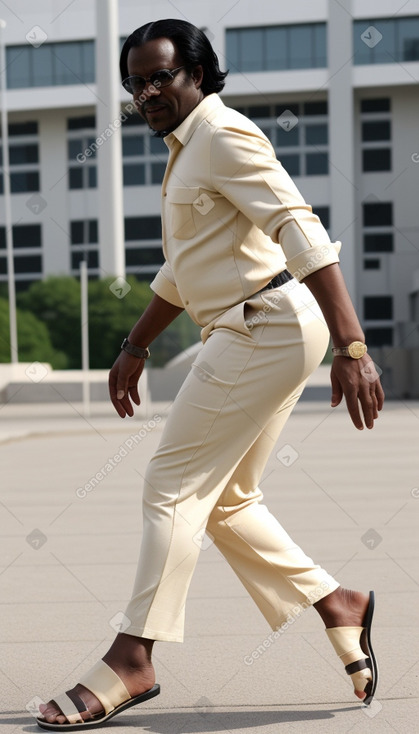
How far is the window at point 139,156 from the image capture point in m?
63.0

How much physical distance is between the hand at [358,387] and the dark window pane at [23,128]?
6348cm

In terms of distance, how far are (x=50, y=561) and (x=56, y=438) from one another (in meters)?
12.9

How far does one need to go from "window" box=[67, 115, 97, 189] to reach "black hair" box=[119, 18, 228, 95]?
60.5 meters

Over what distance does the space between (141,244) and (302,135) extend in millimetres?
10294

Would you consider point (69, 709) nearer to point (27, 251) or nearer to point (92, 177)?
point (27, 251)

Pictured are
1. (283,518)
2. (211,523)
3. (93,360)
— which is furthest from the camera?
(93,360)

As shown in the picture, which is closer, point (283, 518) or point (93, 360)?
point (283, 518)

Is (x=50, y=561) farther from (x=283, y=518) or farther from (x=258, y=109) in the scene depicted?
(x=258, y=109)

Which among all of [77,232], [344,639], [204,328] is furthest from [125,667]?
[77,232]

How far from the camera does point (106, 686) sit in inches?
117

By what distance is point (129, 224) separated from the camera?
210 feet

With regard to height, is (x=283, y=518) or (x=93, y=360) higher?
(x=283, y=518)

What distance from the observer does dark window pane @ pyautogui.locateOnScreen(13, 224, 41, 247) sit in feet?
212

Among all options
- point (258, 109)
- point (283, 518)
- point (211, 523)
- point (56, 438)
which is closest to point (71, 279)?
point (258, 109)
